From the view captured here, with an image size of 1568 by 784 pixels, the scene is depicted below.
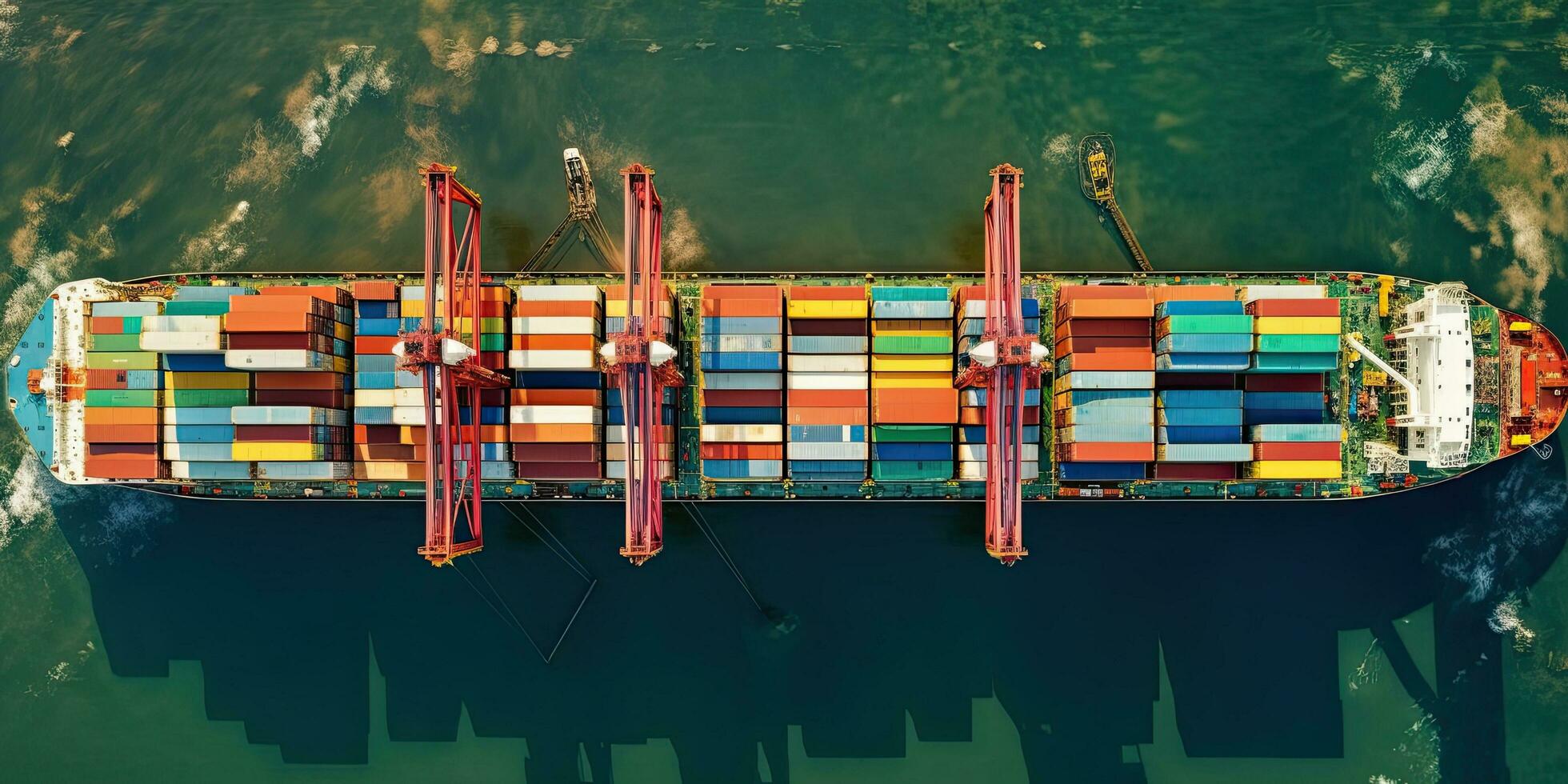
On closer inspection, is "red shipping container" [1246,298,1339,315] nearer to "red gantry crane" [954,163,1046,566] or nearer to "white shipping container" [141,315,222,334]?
"red gantry crane" [954,163,1046,566]

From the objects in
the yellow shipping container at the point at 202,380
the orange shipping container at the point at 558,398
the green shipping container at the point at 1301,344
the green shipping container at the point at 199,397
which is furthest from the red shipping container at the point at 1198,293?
the green shipping container at the point at 199,397

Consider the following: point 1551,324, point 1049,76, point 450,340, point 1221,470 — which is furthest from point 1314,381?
point 450,340

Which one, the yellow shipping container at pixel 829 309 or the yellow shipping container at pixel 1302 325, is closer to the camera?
the yellow shipping container at pixel 1302 325

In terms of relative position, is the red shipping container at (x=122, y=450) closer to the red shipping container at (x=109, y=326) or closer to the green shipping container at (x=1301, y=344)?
the red shipping container at (x=109, y=326)

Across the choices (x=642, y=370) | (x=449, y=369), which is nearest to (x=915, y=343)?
(x=642, y=370)

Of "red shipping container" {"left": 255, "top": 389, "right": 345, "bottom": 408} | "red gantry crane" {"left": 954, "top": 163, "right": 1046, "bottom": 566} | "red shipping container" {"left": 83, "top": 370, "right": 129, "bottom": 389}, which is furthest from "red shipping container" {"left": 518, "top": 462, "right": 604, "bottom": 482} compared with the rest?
"red shipping container" {"left": 83, "top": 370, "right": 129, "bottom": 389}

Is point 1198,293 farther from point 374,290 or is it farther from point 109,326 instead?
point 109,326

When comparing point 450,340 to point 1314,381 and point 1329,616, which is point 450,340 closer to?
point 1314,381
